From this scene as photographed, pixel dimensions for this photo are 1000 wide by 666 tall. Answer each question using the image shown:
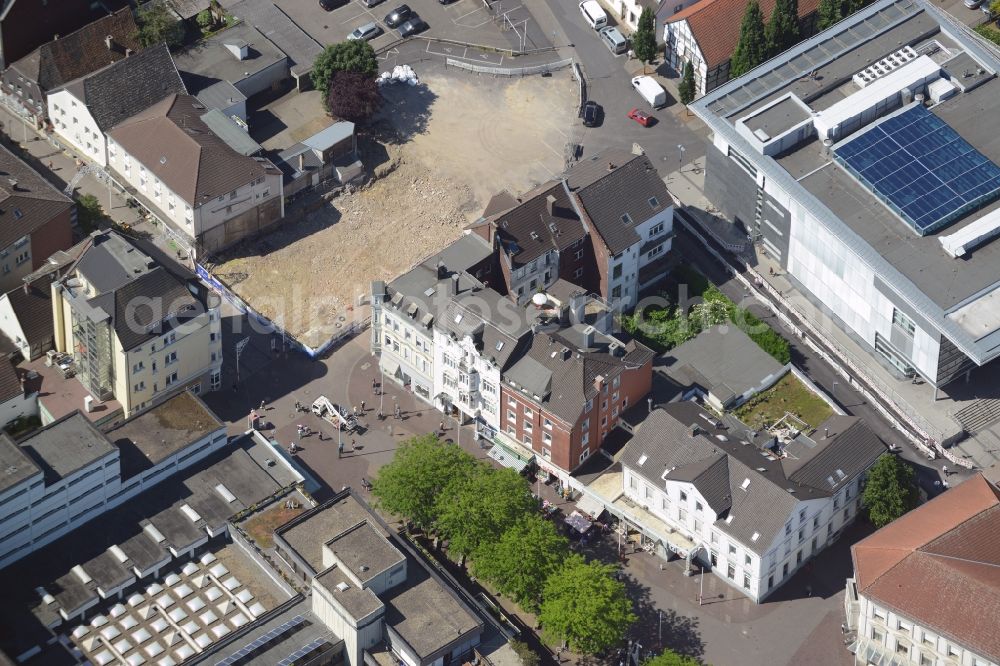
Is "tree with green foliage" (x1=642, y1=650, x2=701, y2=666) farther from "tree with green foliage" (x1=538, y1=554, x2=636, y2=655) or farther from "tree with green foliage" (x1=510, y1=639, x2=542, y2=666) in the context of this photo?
"tree with green foliage" (x1=510, y1=639, x2=542, y2=666)

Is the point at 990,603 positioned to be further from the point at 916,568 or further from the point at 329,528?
the point at 329,528

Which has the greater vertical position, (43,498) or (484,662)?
(43,498)

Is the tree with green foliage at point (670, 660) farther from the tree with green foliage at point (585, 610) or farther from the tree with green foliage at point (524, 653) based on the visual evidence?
the tree with green foliage at point (524, 653)

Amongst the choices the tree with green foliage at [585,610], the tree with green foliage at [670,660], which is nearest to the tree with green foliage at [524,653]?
the tree with green foliage at [585,610]

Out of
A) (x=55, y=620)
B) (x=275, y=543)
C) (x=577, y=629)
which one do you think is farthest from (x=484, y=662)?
(x=55, y=620)

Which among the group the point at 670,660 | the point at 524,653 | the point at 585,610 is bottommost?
the point at 670,660

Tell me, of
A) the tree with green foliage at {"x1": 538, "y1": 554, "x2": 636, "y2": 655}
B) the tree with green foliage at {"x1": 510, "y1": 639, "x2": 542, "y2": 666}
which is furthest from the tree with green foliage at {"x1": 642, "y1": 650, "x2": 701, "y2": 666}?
the tree with green foliage at {"x1": 510, "y1": 639, "x2": 542, "y2": 666}

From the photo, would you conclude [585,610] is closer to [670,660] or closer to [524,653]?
[524,653]

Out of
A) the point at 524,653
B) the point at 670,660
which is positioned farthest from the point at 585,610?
the point at 670,660
